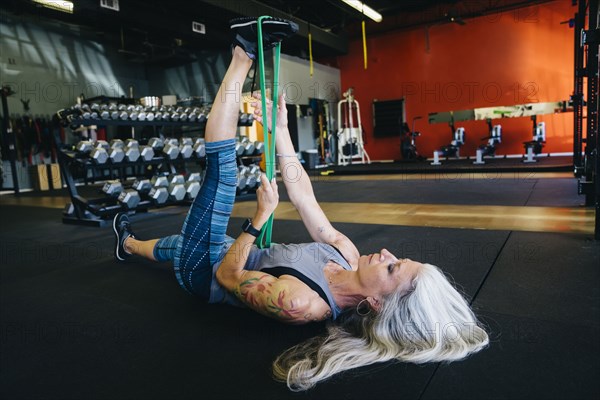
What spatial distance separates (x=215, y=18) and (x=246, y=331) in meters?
6.85

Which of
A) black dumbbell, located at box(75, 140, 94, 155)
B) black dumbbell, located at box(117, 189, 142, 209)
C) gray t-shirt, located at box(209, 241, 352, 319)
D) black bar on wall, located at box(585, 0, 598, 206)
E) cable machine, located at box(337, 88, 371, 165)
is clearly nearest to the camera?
gray t-shirt, located at box(209, 241, 352, 319)

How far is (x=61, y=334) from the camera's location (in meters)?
1.52

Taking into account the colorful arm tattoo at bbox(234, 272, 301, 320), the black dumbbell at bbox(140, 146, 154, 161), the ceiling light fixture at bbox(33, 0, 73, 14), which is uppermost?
the ceiling light fixture at bbox(33, 0, 73, 14)

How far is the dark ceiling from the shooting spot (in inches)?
261

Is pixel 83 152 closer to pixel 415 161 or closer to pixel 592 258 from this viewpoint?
pixel 592 258

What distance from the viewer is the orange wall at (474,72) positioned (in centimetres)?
803

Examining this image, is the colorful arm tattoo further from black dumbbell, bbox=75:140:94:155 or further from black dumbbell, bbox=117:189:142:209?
black dumbbell, bbox=75:140:94:155

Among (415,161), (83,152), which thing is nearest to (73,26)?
(83,152)

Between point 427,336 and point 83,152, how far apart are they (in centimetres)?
363

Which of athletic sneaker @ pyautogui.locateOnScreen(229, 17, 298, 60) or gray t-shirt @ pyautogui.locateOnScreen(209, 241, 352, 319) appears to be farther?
athletic sneaker @ pyautogui.locateOnScreen(229, 17, 298, 60)

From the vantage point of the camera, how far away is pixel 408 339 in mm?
1181

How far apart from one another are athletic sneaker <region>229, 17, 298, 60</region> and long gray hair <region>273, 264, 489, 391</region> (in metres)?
0.97

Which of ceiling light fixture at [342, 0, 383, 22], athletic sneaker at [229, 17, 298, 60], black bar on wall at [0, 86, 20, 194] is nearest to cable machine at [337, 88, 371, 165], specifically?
ceiling light fixture at [342, 0, 383, 22]

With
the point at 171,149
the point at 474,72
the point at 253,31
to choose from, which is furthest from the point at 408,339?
the point at 474,72
